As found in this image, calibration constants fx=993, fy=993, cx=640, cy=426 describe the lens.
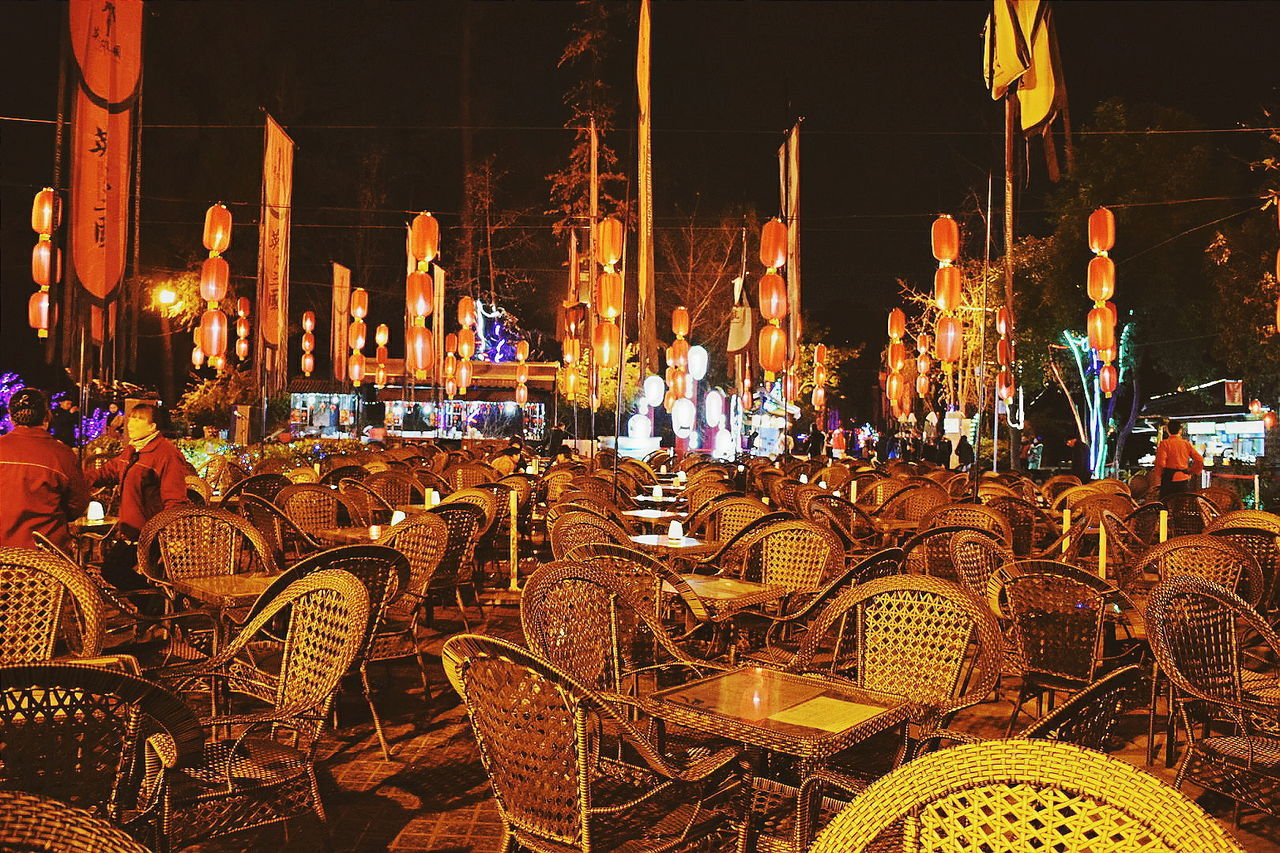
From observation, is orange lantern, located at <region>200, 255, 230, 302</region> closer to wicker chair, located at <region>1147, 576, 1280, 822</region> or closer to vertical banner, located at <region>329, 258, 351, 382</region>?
vertical banner, located at <region>329, 258, 351, 382</region>

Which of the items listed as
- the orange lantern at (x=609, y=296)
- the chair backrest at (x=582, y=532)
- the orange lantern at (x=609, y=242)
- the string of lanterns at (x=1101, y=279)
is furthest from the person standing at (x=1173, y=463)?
the chair backrest at (x=582, y=532)

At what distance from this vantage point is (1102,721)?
2480mm

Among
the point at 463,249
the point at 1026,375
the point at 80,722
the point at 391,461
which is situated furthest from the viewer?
the point at 463,249

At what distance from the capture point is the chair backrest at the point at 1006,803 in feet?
5.60

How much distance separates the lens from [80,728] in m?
2.30

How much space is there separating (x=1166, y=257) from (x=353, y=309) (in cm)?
2027

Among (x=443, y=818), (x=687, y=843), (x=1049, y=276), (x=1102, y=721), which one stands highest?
(x=1049, y=276)

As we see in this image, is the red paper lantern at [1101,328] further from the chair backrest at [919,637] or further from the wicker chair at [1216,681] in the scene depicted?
the chair backrest at [919,637]

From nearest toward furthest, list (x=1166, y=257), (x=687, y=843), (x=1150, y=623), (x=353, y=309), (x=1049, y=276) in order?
(x=687, y=843)
(x=1150, y=623)
(x=353, y=309)
(x=1166, y=257)
(x=1049, y=276)

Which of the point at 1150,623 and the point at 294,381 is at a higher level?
the point at 294,381

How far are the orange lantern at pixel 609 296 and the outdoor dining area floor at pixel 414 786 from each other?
7.28 metres

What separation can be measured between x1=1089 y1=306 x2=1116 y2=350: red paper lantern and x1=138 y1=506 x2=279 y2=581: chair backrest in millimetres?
10983

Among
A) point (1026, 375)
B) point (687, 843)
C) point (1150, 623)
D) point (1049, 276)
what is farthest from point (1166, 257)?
point (687, 843)

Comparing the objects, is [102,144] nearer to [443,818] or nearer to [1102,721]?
[443,818]
